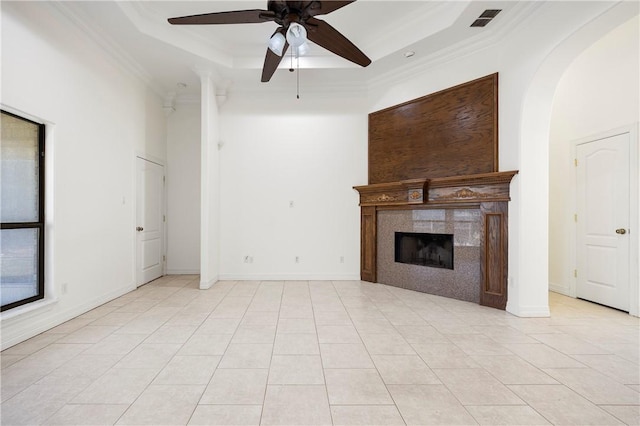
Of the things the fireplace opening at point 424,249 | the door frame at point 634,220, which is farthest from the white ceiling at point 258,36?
the fireplace opening at point 424,249

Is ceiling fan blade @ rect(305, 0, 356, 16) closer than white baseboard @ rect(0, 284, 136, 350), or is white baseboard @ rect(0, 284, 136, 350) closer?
ceiling fan blade @ rect(305, 0, 356, 16)

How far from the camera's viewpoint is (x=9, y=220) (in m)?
2.69

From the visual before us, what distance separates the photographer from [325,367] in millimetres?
2240

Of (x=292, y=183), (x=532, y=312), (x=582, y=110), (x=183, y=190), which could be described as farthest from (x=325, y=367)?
(x=582, y=110)

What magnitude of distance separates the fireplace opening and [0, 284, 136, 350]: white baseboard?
14.0 ft

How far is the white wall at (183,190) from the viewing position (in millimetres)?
5691

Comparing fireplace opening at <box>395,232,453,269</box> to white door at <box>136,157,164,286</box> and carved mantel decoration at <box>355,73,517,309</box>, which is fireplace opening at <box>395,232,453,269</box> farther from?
white door at <box>136,157,164,286</box>

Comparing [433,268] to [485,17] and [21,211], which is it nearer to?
[485,17]

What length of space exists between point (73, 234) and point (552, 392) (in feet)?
14.9

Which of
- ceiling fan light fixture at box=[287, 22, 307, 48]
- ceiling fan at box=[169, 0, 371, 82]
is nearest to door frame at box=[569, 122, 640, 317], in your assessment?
ceiling fan at box=[169, 0, 371, 82]

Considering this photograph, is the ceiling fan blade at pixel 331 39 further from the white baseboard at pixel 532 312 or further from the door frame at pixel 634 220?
the door frame at pixel 634 220

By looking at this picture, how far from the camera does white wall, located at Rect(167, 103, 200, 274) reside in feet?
18.7

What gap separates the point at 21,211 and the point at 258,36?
3.42 meters

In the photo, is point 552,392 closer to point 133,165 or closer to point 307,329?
point 307,329
